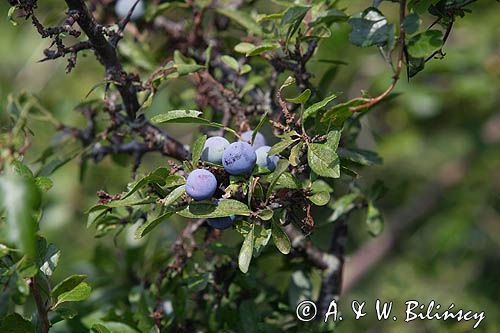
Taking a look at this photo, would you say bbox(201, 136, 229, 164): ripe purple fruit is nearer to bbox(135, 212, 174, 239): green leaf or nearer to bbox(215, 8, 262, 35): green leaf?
bbox(135, 212, 174, 239): green leaf

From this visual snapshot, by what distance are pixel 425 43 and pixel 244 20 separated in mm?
442

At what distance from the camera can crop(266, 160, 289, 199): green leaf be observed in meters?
0.87

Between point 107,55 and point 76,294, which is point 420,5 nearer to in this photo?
point 107,55

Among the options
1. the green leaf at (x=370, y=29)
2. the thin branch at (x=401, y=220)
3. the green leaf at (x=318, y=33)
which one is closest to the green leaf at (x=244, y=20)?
the green leaf at (x=318, y=33)

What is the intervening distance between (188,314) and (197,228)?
0.19 metres

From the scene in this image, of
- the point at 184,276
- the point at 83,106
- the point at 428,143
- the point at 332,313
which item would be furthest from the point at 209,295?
the point at 428,143

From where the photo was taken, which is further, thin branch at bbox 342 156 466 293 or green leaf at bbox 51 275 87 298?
thin branch at bbox 342 156 466 293

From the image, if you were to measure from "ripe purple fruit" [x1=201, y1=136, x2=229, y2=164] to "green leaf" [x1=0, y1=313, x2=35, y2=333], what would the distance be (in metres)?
0.34

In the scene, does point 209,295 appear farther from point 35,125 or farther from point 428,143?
point 428,143

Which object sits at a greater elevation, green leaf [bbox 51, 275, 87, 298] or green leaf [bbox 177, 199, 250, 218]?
green leaf [bbox 177, 199, 250, 218]

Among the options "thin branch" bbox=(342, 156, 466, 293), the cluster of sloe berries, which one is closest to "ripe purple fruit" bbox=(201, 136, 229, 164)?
the cluster of sloe berries

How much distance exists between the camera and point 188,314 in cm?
127

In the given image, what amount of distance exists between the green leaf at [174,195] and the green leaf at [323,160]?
0.17 meters

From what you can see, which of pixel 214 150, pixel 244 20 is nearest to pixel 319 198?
pixel 214 150
